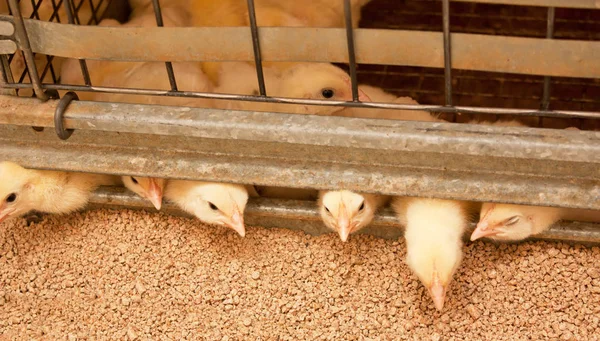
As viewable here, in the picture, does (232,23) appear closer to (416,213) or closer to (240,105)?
(240,105)

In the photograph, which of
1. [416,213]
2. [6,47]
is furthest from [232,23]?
[416,213]

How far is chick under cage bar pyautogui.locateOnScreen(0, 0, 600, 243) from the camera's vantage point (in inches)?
65.2

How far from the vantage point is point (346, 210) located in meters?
A: 1.85

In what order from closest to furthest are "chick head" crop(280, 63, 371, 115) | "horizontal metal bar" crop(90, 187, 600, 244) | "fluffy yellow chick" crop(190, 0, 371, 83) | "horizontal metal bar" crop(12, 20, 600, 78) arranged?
1. "horizontal metal bar" crop(12, 20, 600, 78)
2. "horizontal metal bar" crop(90, 187, 600, 244)
3. "chick head" crop(280, 63, 371, 115)
4. "fluffy yellow chick" crop(190, 0, 371, 83)

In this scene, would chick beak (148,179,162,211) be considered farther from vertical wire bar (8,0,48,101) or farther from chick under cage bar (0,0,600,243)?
vertical wire bar (8,0,48,101)

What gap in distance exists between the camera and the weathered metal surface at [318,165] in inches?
68.9

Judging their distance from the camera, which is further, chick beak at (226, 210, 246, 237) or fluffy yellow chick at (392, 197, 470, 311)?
chick beak at (226, 210, 246, 237)

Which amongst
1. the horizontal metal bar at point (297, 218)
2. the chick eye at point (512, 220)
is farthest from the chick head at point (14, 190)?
the chick eye at point (512, 220)

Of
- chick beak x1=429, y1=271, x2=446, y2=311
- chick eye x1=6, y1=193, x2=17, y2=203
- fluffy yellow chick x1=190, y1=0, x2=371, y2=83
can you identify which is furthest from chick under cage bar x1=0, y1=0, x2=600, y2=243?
fluffy yellow chick x1=190, y1=0, x2=371, y2=83

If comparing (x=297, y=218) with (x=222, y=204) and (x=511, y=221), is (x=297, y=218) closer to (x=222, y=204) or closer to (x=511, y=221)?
(x=222, y=204)

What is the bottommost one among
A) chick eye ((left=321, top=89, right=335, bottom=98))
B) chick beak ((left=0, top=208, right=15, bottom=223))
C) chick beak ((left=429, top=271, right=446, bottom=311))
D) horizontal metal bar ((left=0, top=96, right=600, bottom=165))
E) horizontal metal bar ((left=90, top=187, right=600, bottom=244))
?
chick beak ((left=429, top=271, right=446, bottom=311))

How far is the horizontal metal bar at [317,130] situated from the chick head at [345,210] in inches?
6.3

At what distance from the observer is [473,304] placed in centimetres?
189

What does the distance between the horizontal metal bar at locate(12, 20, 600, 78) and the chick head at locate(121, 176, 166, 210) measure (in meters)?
0.37
